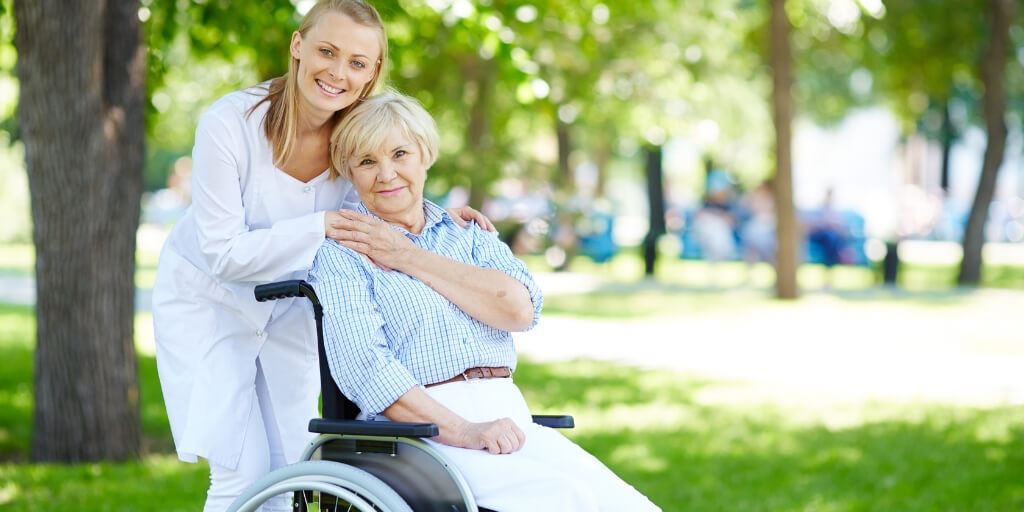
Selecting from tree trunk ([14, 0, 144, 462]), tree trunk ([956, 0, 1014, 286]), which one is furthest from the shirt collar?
tree trunk ([956, 0, 1014, 286])

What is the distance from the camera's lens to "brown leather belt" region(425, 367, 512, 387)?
3205mm

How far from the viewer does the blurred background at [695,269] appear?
6.71m

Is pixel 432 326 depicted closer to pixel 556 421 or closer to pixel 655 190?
pixel 556 421

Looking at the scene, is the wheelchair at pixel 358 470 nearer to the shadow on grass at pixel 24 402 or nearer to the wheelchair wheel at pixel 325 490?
the wheelchair wheel at pixel 325 490

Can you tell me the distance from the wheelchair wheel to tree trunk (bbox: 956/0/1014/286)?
17.5 metres

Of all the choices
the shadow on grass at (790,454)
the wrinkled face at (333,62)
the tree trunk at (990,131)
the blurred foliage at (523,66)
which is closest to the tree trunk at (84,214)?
the blurred foliage at (523,66)

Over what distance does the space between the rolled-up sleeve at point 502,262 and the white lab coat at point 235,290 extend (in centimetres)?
37

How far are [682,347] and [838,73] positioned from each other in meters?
20.4

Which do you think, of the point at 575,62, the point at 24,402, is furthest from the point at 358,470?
the point at 575,62

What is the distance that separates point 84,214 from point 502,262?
12.2ft

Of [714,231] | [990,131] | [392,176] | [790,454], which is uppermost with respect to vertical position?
[990,131]

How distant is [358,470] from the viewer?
2.96 metres

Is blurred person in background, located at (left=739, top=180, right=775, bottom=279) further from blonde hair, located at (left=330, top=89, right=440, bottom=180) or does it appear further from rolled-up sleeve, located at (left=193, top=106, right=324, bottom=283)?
rolled-up sleeve, located at (left=193, top=106, right=324, bottom=283)

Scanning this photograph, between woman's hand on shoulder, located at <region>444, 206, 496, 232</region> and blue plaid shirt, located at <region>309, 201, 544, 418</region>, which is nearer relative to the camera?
blue plaid shirt, located at <region>309, 201, 544, 418</region>
